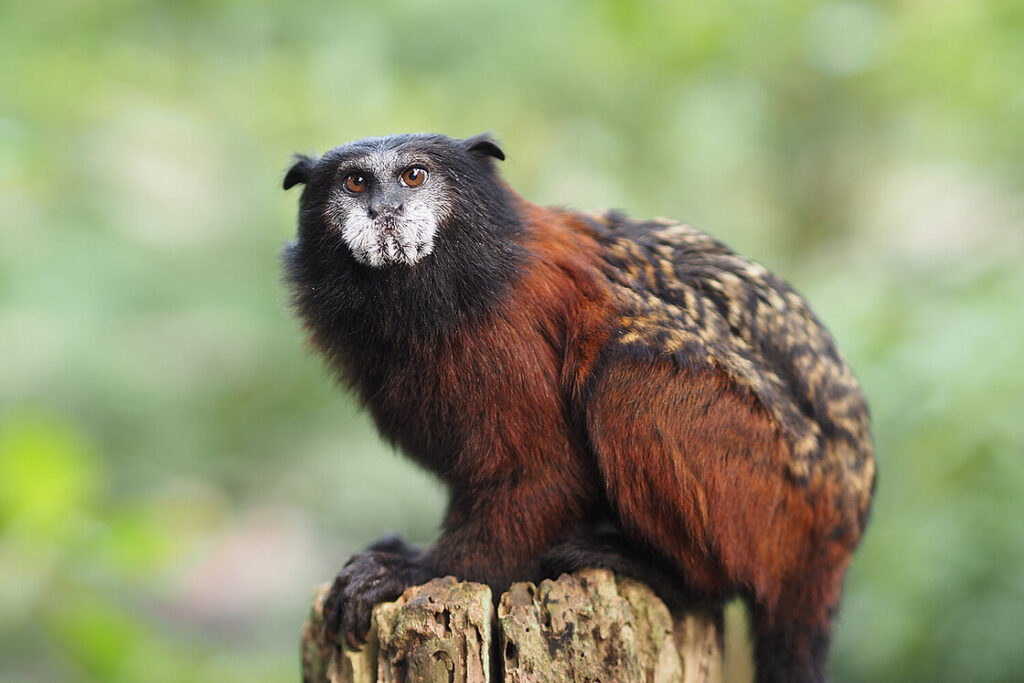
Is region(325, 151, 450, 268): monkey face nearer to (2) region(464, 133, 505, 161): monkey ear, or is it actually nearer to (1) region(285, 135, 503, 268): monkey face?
(1) region(285, 135, 503, 268): monkey face

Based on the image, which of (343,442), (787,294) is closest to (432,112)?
(343,442)

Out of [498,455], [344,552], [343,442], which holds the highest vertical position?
[343,442]

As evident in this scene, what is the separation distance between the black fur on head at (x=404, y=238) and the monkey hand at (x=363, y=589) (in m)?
0.76

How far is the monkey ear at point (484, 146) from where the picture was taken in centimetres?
333

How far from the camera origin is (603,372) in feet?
10.4

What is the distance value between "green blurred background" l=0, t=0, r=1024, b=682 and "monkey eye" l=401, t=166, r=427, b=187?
8.49 ft

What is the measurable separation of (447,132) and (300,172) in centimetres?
343

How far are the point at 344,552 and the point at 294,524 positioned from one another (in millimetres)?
447

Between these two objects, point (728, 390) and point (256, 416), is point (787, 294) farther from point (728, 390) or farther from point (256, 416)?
point (256, 416)

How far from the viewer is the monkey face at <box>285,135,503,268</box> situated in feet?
10.1

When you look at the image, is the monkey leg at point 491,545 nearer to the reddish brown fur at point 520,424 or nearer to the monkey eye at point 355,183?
the reddish brown fur at point 520,424

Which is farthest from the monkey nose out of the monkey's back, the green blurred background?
the green blurred background

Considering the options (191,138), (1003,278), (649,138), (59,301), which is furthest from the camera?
(649,138)

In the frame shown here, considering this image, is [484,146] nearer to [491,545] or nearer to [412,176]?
[412,176]
